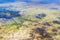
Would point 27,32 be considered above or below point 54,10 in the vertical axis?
below

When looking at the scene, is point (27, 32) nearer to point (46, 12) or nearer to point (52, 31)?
point (52, 31)

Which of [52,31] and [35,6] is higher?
[35,6]

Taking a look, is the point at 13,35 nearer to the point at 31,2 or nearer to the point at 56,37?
the point at 56,37

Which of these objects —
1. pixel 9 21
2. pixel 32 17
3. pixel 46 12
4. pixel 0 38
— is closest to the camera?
pixel 0 38

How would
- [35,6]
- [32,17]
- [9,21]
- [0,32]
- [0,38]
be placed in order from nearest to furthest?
[0,38] → [0,32] → [9,21] → [32,17] → [35,6]

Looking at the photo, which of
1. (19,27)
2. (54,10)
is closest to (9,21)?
(19,27)

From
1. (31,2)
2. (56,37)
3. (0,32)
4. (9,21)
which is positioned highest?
(31,2)

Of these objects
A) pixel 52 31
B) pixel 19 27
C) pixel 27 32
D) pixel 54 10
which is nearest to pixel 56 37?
pixel 52 31

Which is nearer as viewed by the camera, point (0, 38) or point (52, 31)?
point (0, 38)

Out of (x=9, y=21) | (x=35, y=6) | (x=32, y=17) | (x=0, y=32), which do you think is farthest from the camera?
(x=35, y=6)
